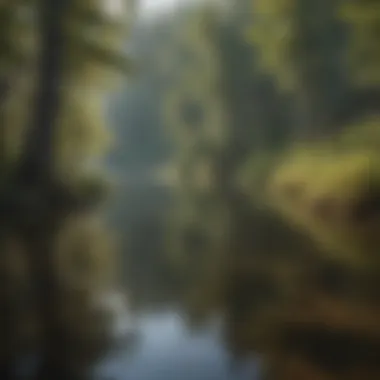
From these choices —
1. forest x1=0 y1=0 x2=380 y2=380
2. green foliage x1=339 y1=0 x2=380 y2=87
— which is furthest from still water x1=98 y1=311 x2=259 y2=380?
green foliage x1=339 y1=0 x2=380 y2=87

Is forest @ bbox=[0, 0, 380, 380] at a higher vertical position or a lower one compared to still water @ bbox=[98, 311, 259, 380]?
higher

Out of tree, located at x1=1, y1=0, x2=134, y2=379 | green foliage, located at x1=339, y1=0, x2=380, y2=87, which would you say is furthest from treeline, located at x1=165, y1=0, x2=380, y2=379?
tree, located at x1=1, y1=0, x2=134, y2=379

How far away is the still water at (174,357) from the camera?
1.16 meters

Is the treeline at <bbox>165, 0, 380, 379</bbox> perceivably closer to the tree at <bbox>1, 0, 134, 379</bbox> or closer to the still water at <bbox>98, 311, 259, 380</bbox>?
the still water at <bbox>98, 311, 259, 380</bbox>

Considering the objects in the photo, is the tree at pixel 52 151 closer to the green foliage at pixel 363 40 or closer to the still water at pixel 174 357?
the still water at pixel 174 357

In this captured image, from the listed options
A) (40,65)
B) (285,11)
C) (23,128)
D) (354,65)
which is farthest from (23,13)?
(354,65)

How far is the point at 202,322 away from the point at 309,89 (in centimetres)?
45

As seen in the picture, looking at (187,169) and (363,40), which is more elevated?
(363,40)

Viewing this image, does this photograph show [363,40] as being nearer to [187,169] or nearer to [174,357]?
[187,169]

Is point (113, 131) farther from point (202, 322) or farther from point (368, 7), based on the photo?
point (368, 7)

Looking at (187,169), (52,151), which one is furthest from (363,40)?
(52,151)

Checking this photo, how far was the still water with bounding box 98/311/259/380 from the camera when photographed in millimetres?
1162

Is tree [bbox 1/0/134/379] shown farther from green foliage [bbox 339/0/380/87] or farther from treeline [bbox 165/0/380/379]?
green foliage [bbox 339/0/380/87]

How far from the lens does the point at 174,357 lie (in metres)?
1.18
